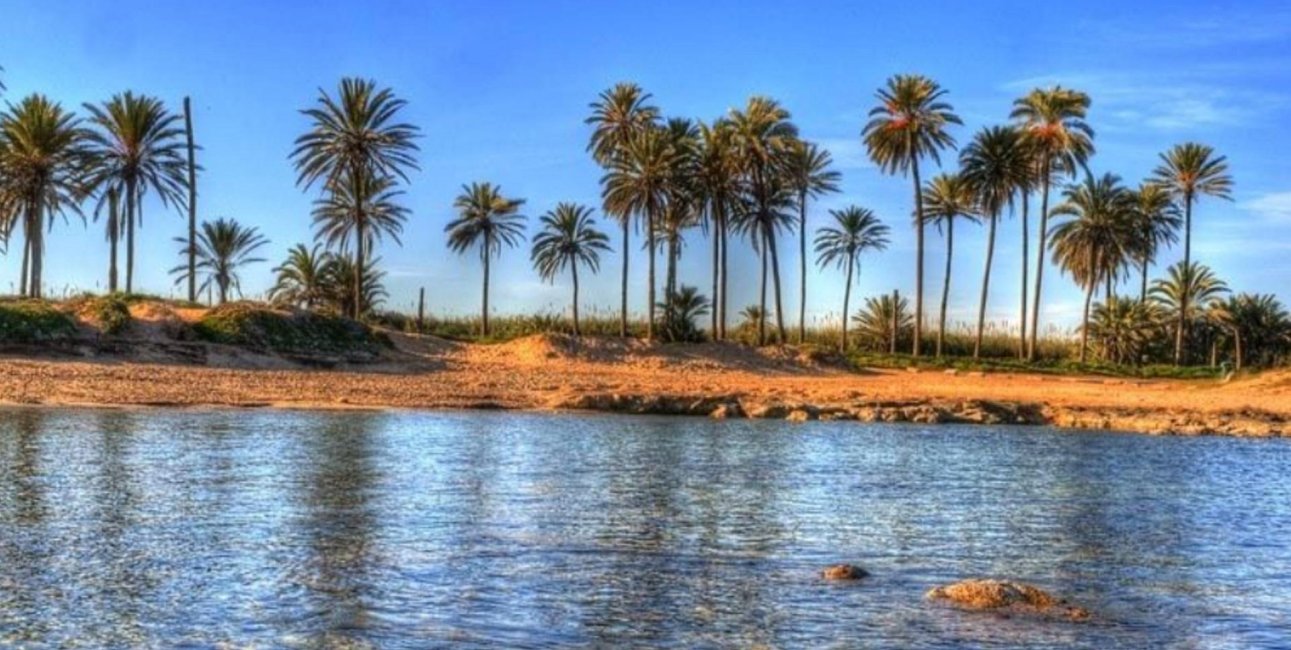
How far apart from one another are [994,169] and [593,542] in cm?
6415

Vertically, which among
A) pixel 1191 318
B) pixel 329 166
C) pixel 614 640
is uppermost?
pixel 329 166

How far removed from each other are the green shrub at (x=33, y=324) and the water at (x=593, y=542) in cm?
1475

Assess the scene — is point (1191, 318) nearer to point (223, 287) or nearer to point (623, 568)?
point (223, 287)

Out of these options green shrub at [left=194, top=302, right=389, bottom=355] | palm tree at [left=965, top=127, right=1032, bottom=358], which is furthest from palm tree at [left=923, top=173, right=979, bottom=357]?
green shrub at [left=194, top=302, right=389, bottom=355]

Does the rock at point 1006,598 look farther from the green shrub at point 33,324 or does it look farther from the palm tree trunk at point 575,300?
the palm tree trunk at point 575,300

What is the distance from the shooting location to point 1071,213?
275 feet

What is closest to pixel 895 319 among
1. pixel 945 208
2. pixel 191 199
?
pixel 945 208

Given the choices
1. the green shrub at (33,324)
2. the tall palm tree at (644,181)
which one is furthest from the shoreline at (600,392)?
the tall palm tree at (644,181)

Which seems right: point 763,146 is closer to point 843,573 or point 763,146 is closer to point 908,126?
point 908,126

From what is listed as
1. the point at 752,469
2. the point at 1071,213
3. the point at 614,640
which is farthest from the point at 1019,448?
the point at 1071,213

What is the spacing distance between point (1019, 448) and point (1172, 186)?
62.0 m

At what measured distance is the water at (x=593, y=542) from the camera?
34.3ft

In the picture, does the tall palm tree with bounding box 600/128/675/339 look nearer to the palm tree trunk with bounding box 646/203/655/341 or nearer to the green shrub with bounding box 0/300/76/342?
the palm tree trunk with bounding box 646/203/655/341

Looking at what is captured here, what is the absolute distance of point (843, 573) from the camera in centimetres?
1278
